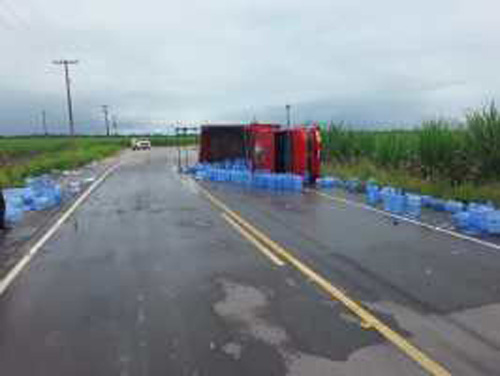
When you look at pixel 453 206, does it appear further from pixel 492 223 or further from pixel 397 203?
pixel 492 223

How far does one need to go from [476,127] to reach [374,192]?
3558mm

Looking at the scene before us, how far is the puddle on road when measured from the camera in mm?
4824

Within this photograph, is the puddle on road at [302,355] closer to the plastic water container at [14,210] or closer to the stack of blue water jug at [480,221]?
the stack of blue water jug at [480,221]

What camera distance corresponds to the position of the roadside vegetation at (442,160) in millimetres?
16359

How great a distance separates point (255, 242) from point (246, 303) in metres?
3.79

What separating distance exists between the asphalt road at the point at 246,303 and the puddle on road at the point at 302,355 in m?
0.02

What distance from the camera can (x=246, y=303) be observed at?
682cm

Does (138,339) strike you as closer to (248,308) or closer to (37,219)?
(248,308)

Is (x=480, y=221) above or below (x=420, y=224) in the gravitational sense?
above

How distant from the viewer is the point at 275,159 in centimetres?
2433

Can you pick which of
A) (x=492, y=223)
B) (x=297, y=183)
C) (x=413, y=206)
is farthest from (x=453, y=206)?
(x=297, y=183)

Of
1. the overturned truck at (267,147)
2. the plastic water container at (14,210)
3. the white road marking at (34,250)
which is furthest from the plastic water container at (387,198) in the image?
the plastic water container at (14,210)

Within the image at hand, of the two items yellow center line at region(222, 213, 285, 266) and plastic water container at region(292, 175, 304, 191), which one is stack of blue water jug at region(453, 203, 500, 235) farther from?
plastic water container at region(292, 175, 304, 191)

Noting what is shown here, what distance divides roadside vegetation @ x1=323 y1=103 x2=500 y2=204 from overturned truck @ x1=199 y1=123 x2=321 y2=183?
193 cm
